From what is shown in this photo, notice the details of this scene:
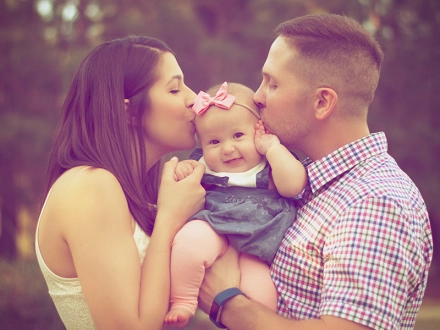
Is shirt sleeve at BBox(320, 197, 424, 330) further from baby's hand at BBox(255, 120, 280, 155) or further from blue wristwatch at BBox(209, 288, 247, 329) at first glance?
baby's hand at BBox(255, 120, 280, 155)

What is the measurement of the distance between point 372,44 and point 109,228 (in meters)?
1.69

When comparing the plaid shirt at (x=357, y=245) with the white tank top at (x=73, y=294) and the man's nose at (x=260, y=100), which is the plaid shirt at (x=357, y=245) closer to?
the man's nose at (x=260, y=100)

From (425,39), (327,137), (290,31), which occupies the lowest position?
(425,39)

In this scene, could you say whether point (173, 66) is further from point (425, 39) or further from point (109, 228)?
point (425, 39)

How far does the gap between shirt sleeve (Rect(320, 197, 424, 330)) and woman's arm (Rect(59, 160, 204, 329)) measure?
2.56ft

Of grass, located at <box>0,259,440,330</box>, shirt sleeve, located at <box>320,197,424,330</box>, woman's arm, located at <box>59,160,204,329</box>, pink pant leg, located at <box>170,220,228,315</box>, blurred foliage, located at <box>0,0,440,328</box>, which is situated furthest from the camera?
blurred foliage, located at <box>0,0,440,328</box>

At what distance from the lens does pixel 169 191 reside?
2826 millimetres

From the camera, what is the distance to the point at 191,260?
2.55m

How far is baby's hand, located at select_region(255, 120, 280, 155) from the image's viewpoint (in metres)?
2.77

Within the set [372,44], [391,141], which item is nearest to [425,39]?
[391,141]

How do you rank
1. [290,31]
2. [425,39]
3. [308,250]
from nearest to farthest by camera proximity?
[308,250] → [290,31] → [425,39]

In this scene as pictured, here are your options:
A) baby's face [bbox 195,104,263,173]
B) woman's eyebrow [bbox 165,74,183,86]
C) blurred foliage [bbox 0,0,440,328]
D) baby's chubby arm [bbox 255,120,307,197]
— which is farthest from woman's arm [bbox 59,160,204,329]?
blurred foliage [bbox 0,0,440,328]

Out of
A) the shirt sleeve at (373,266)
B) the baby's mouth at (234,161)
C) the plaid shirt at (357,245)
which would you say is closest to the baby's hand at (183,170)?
the baby's mouth at (234,161)

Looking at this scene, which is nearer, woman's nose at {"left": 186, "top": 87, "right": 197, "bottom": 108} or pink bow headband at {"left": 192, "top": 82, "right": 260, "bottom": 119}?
pink bow headband at {"left": 192, "top": 82, "right": 260, "bottom": 119}
